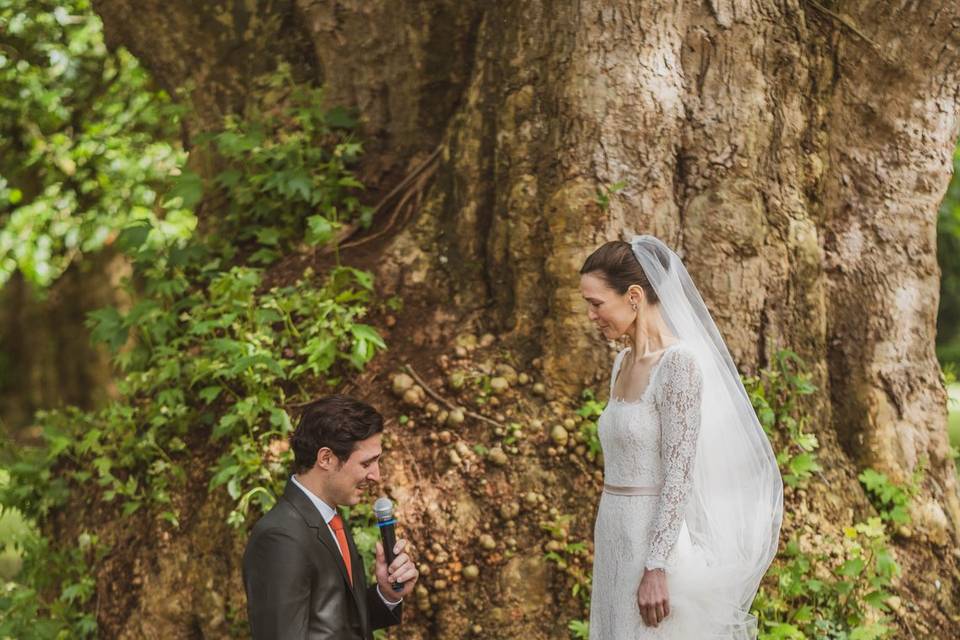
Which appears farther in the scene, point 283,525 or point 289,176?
point 289,176

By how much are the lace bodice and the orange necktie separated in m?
1.18

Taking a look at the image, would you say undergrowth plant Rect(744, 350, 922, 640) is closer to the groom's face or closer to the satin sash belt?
the satin sash belt

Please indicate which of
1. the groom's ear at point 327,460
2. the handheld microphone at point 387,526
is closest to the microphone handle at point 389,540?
the handheld microphone at point 387,526

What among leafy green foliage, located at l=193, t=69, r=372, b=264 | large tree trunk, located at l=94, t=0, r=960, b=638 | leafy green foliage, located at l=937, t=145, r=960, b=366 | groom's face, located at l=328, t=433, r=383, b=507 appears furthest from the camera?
leafy green foliage, located at l=937, t=145, r=960, b=366

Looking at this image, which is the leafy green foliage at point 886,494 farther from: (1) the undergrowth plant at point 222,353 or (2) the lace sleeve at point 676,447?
(1) the undergrowth plant at point 222,353

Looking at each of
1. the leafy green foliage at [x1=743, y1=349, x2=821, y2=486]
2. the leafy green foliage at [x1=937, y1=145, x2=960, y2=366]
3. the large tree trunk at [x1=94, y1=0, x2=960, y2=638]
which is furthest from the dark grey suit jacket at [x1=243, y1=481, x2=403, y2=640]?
the leafy green foliage at [x1=937, y1=145, x2=960, y2=366]

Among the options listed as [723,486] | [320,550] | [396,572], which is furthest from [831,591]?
[320,550]

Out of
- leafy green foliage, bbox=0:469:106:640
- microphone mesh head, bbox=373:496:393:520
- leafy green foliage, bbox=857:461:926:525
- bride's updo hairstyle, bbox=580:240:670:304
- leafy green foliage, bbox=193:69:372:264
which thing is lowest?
leafy green foliage, bbox=0:469:106:640

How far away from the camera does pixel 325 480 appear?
3.52m

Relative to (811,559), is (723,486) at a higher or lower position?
higher

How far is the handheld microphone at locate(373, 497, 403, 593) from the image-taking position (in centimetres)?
353

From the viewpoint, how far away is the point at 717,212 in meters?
5.76

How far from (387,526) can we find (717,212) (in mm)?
3073

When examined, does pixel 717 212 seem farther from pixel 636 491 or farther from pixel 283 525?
pixel 283 525
